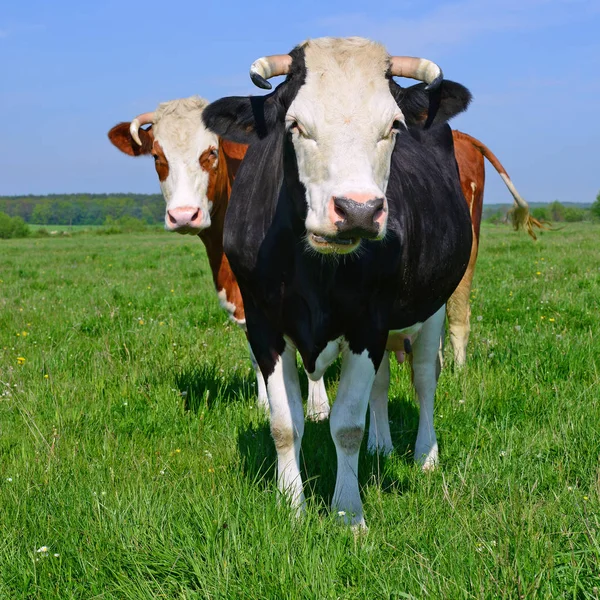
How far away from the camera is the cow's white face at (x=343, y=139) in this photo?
273cm

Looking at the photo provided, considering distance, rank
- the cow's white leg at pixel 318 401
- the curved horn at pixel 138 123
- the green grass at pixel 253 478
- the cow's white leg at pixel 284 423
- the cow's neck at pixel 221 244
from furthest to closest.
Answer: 1. the curved horn at pixel 138 123
2. the cow's neck at pixel 221 244
3. the cow's white leg at pixel 318 401
4. the cow's white leg at pixel 284 423
5. the green grass at pixel 253 478

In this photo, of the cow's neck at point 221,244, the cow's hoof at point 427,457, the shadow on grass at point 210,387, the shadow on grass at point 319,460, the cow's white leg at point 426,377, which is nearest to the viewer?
the shadow on grass at point 319,460

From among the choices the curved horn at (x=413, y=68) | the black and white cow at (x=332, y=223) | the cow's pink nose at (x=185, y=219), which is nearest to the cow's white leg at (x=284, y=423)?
the black and white cow at (x=332, y=223)

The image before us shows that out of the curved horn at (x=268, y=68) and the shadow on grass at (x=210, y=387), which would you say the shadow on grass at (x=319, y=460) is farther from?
the curved horn at (x=268, y=68)

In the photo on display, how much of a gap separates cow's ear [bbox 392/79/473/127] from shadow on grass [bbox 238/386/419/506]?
1.74 metres

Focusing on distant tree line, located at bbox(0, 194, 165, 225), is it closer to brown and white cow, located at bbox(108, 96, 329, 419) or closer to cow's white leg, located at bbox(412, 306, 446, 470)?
brown and white cow, located at bbox(108, 96, 329, 419)

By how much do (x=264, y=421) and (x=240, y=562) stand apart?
2131mm

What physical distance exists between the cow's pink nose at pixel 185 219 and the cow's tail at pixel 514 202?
2.63 meters

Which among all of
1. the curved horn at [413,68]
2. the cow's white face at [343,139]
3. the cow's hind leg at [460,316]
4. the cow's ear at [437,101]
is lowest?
the cow's hind leg at [460,316]

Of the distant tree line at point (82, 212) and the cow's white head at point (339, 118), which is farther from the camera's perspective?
the distant tree line at point (82, 212)

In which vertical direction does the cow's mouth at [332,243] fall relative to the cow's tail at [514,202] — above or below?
below

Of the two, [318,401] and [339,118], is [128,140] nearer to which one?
[318,401]

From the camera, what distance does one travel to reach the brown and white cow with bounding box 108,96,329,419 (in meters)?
5.39

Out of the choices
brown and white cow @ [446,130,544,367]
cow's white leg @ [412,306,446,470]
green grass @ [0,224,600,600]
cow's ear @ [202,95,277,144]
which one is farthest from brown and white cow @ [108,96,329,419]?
cow's ear @ [202,95,277,144]
